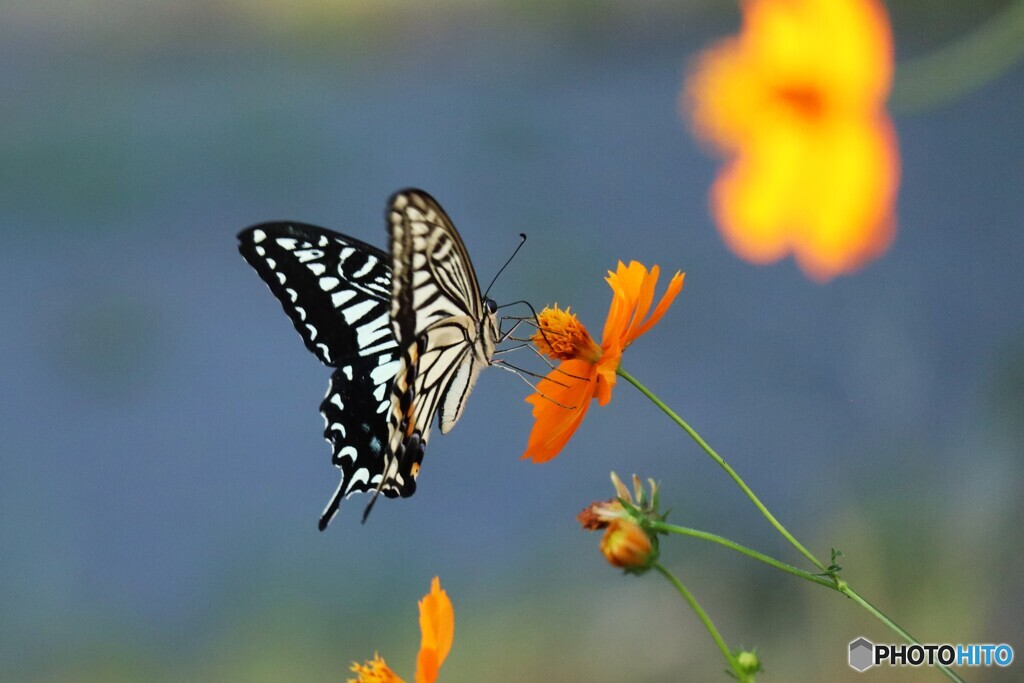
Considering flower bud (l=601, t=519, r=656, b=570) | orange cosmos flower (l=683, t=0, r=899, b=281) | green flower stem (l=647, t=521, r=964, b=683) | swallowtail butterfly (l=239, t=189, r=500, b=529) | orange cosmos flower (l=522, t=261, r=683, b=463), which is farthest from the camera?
orange cosmos flower (l=683, t=0, r=899, b=281)

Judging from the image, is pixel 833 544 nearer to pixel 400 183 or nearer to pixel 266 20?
pixel 400 183

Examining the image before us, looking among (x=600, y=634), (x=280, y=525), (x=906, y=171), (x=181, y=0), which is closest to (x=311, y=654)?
(x=280, y=525)

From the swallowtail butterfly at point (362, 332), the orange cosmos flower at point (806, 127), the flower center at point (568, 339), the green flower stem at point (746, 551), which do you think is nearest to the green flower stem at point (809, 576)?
the green flower stem at point (746, 551)

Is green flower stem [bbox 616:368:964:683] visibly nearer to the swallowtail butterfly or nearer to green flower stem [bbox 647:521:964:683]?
green flower stem [bbox 647:521:964:683]

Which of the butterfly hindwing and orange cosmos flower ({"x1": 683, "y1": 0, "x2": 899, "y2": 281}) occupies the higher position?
orange cosmos flower ({"x1": 683, "y1": 0, "x2": 899, "y2": 281})

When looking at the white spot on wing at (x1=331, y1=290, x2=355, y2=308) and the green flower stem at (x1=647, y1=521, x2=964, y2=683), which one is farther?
the white spot on wing at (x1=331, y1=290, x2=355, y2=308)

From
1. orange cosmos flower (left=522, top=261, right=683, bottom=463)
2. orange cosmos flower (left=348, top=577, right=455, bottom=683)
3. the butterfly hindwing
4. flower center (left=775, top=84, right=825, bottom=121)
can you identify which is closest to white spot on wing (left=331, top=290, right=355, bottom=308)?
the butterfly hindwing

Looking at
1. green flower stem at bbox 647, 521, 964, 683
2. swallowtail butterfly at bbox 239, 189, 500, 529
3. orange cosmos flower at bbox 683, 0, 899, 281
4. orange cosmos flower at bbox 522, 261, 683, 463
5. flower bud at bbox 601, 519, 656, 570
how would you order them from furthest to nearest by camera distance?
1. orange cosmos flower at bbox 683, 0, 899, 281
2. swallowtail butterfly at bbox 239, 189, 500, 529
3. orange cosmos flower at bbox 522, 261, 683, 463
4. flower bud at bbox 601, 519, 656, 570
5. green flower stem at bbox 647, 521, 964, 683

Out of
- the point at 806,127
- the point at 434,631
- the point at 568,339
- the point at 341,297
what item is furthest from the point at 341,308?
the point at 806,127
